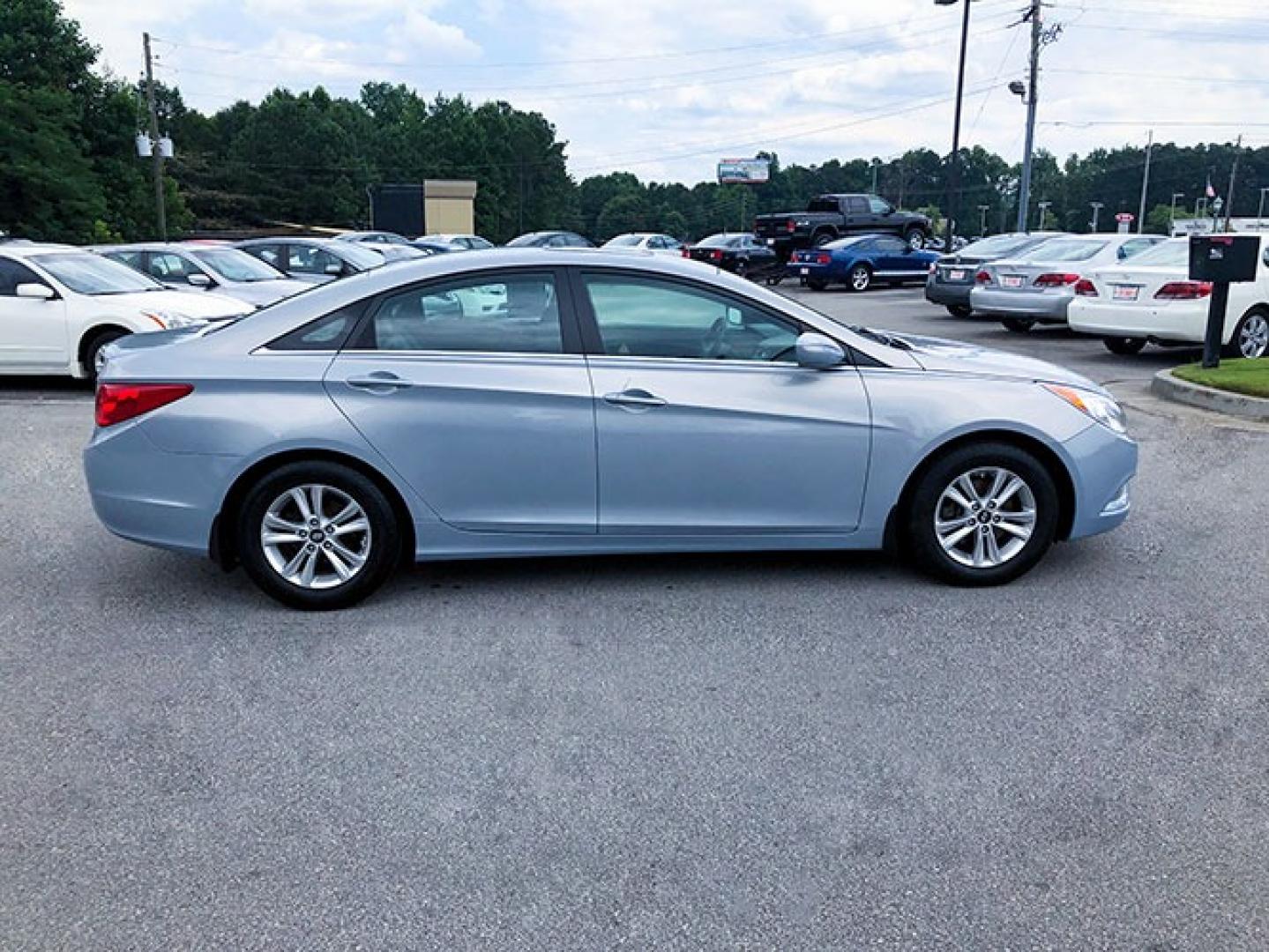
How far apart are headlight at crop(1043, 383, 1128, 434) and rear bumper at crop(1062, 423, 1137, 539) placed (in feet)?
0.18

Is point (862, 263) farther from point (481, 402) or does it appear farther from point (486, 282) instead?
point (481, 402)

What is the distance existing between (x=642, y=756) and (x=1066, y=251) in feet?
50.9

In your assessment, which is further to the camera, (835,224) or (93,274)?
(835,224)

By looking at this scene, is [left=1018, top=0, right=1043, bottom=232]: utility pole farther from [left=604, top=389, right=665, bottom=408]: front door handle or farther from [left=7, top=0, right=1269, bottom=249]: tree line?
[left=7, top=0, right=1269, bottom=249]: tree line

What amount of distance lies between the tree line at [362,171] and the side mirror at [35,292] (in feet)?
145

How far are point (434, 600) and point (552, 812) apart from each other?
2.02 metres

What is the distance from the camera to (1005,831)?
3.28 metres

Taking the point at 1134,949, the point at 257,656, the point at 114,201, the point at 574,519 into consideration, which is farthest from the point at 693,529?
the point at 114,201

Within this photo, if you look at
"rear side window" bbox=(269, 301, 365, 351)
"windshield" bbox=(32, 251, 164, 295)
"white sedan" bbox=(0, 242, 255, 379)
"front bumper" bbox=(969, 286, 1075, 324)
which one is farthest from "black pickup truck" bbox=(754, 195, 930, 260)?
"rear side window" bbox=(269, 301, 365, 351)

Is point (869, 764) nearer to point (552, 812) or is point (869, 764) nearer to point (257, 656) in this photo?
point (552, 812)

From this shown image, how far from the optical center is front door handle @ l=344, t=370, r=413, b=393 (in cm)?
499

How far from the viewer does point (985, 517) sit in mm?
5309

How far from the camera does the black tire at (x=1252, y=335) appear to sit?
12820mm

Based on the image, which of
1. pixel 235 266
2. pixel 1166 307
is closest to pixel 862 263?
pixel 1166 307
